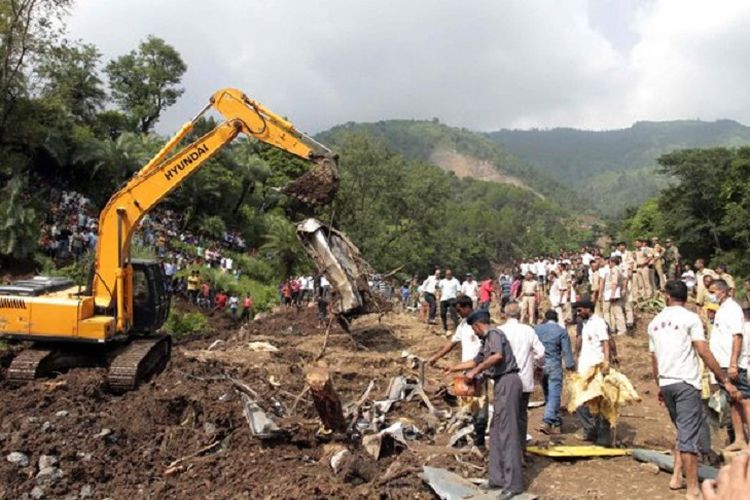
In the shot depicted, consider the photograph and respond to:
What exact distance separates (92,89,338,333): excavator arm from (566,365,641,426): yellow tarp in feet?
20.9

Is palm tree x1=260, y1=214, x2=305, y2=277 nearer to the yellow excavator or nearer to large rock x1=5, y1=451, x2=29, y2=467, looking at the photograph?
the yellow excavator

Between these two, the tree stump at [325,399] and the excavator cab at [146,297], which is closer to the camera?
the tree stump at [325,399]

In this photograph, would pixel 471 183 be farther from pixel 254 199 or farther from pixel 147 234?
pixel 147 234

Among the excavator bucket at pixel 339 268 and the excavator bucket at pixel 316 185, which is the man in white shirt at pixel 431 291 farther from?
the excavator bucket at pixel 316 185

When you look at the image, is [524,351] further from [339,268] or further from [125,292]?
[339,268]

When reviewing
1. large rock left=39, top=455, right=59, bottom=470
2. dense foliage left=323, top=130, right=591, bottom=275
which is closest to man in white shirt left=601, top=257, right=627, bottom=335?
large rock left=39, top=455, right=59, bottom=470

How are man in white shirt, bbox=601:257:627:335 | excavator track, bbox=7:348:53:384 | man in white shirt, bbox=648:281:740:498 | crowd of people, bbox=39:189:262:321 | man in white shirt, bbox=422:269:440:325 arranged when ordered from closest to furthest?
man in white shirt, bbox=648:281:740:498 → excavator track, bbox=7:348:53:384 → man in white shirt, bbox=601:257:627:335 → man in white shirt, bbox=422:269:440:325 → crowd of people, bbox=39:189:262:321

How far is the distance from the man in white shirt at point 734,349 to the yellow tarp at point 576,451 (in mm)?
1230

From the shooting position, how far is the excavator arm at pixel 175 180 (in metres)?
11.2

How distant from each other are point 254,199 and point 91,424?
3641 centimetres

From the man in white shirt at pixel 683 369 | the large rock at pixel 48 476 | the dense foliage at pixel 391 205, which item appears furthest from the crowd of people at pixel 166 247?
the man in white shirt at pixel 683 369

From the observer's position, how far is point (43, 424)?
8617 mm

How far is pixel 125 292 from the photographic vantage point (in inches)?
446

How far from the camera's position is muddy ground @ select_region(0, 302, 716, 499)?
6.80 m
